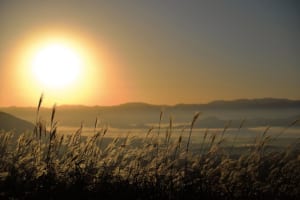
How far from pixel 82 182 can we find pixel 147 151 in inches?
77.3

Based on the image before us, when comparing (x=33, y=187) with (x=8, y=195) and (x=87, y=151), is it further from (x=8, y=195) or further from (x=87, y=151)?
(x=87, y=151)

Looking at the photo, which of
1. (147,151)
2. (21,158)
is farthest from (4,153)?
(147,151)

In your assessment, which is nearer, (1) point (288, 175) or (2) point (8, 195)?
(2) point (8, 195)

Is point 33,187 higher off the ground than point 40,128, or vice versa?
point 40,128

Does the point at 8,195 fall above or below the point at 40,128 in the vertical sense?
below

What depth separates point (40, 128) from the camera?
8773 millimetres

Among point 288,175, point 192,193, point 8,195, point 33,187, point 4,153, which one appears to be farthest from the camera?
point 288,175

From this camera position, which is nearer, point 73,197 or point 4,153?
point 73,197

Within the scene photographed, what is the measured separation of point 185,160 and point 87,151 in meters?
1.77

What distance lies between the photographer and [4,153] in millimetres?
8719

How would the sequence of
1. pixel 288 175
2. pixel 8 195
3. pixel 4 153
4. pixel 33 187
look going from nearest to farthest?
pixel 8 195 < pixel 33 187 < pixel 4 153 < pixel 288 175

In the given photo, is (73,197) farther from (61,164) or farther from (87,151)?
(87,151)

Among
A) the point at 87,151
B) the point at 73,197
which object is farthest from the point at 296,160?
the point at 73,197

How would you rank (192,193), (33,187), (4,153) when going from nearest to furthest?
(33,187), (192,193), (4,153)
